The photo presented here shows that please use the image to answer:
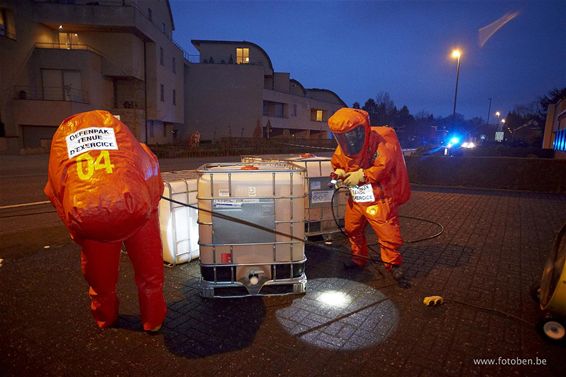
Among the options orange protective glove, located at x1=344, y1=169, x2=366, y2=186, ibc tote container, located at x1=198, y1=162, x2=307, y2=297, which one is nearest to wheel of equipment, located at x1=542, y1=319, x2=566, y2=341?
orange protective glove, located at x1=344, y1=169, x2=366, y2=186

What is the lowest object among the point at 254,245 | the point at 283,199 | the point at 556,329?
the point at 556,329

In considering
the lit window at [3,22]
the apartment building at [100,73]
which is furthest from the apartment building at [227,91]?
the lit window at [3,22]

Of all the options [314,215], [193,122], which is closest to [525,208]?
[314,215]

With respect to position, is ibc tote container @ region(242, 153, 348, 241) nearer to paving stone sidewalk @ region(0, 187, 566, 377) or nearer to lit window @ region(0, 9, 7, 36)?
paving stone sidewalk @ region(0, 187, 566, 377)

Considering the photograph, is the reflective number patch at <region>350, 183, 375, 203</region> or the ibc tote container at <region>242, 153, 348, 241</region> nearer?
the reflective number patch at <region>350, 183, 375, 203</region>

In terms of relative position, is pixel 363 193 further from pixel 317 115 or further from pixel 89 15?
pixel 317 115

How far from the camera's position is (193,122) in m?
38.2

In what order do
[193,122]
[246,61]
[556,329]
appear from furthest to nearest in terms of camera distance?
[246,61], [193,122], [556,329]

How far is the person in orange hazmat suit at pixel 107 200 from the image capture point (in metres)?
2.12

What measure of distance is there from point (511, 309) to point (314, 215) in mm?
2831

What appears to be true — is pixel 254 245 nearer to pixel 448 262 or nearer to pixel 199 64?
pixel 448 262

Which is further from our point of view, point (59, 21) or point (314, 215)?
point (59, 21)

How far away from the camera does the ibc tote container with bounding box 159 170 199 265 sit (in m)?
4.40

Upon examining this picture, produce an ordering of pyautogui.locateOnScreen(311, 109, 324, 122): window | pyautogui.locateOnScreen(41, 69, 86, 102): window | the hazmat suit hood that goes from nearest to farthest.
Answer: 1. the hazmat suit hood
2. pyautogui.locateOnScreen(41, 69, 86, 102): window
3. pyautogui.locateOnScreen(311, 109, 324, 122): window
